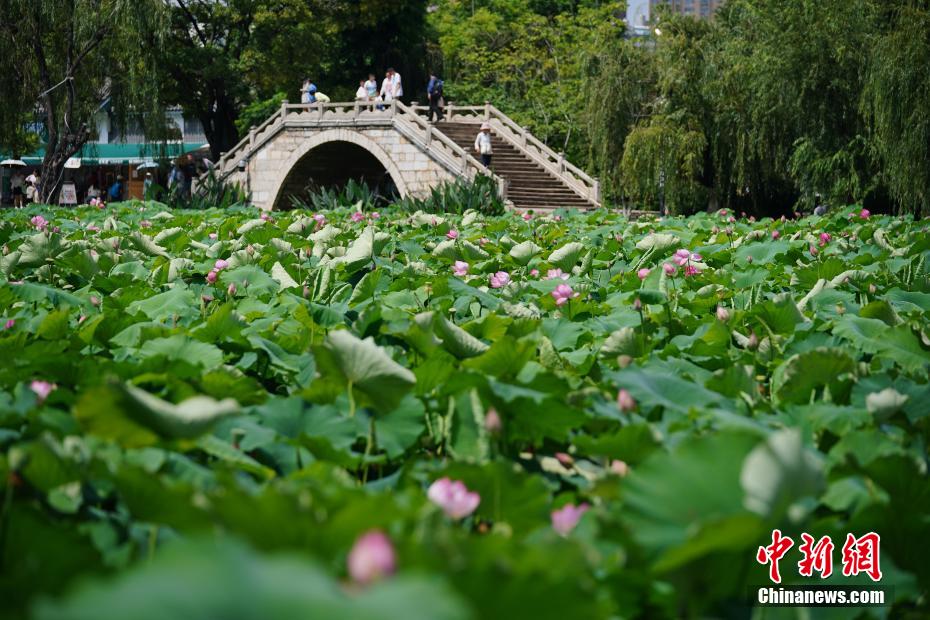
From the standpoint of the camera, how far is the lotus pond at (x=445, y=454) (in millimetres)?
684

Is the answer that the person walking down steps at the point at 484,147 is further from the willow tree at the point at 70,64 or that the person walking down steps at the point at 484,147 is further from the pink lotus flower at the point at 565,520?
the pink lotus flower at the point at 565,520

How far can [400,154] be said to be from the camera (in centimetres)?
2411

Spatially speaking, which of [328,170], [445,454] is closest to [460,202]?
[445,454]

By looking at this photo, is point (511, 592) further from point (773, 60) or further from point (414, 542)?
point (773, 60)

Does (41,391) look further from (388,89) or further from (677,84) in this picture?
(388,89)

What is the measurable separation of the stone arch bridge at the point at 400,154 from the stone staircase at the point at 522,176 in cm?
2

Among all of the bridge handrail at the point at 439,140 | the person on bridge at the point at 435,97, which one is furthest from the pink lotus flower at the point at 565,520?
the person on bridge at the point at 435,97

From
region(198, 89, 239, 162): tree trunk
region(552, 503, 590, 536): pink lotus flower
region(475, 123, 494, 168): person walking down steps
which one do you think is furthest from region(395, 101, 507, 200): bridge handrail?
region(552, 503, 590, 536): pink lotus flower

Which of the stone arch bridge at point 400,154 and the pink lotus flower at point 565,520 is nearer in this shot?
the pink lotus flower at point 565,520

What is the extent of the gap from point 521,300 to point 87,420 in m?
1.84

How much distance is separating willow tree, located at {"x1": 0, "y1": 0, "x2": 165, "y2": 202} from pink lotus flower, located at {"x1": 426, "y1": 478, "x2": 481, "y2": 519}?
60.1ft

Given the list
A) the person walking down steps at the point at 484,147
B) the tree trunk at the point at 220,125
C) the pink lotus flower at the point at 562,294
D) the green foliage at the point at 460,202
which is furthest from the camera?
the tree trunk at the point at 220,125

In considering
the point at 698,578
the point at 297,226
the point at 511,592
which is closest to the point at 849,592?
the point at 698,578

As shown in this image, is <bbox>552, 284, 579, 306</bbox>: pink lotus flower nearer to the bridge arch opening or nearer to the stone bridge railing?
the stone bridge railing
